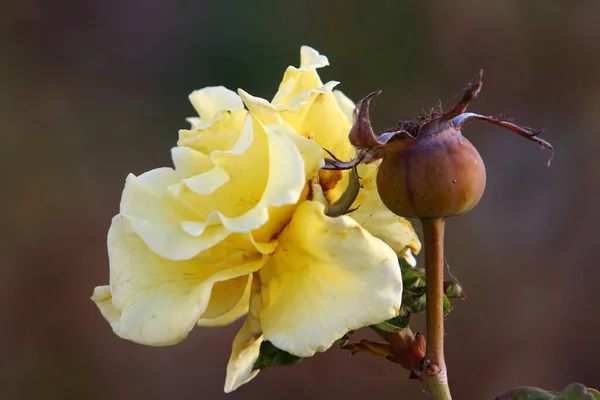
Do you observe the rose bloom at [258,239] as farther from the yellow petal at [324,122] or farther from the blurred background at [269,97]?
the blurred background at [269,97]

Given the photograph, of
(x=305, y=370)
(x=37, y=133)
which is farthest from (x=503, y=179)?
(x=37, y=133)

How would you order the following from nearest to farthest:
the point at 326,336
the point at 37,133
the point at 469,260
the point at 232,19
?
the point at 326,336, the point at 469,260, the point at 37,133, the point at 232,19

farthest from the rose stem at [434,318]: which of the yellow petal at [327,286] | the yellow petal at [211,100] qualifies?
the yellow petal at [211,100]

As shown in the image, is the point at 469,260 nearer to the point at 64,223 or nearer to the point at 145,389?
the point at 145,389

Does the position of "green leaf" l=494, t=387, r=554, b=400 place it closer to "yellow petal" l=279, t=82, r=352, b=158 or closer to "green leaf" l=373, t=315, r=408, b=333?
"green leaf" l=373, t=315, r=408, b=333

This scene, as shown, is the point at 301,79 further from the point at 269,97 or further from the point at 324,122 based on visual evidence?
the point at 269,97

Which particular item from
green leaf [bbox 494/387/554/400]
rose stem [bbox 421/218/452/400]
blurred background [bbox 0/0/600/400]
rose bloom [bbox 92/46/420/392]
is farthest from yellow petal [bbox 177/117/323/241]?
blurred background [bbox 0/0/600/400]

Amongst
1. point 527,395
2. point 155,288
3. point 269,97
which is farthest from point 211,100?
Answer: point 269,97
